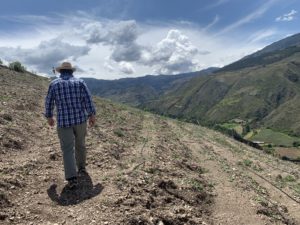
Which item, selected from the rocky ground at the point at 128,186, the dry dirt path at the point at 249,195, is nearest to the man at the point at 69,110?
the rocky ground at the point at 128,186

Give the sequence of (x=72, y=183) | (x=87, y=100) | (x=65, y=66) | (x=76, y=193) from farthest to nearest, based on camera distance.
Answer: (x=87, y=100) < (x=65, y=66) < (x=72, y=183) < (x=76, y=193)

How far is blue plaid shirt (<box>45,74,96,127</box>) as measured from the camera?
11.3 meters

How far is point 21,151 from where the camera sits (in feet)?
47.7

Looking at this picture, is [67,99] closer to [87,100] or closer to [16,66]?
[87,100]

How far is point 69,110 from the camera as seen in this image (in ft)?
37.3

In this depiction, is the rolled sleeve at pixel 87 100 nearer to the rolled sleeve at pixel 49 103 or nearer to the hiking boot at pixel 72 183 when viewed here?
the rolled sleeve at pixel 49 103

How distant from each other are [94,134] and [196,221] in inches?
384

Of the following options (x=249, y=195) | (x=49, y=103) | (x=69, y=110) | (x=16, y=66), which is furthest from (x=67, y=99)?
(x=16, y=66)

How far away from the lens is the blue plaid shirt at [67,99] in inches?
446

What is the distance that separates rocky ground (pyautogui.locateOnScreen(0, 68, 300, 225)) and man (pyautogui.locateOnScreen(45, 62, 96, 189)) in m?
0.75

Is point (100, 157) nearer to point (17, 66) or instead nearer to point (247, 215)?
point (247, 215)

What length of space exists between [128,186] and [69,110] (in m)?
2.54

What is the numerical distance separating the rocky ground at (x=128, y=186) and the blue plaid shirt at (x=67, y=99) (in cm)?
173

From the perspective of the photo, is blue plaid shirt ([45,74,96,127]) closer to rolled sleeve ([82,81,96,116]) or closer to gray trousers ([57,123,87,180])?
rolled sleeve ([82,81,96,116])
